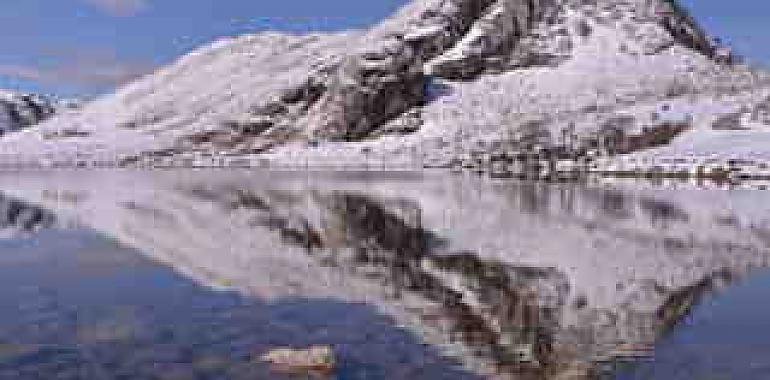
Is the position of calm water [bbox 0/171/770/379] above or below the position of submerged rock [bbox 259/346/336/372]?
below

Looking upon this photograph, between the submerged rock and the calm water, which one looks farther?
the calm water

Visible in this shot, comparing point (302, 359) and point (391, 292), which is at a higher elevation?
point (302, 359)

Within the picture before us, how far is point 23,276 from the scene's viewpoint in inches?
2132

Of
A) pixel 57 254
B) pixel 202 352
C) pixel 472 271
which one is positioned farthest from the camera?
pixel 57 254

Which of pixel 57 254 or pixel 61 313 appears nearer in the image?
pixel 61 313

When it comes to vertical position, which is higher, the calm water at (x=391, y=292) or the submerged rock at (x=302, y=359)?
the submerged rock at (x=302, y=359)

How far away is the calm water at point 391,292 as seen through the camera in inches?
1180

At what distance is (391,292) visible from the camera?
43.2 meters

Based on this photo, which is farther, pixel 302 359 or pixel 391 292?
pixel 391 292

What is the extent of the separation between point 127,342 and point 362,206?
6160 cm

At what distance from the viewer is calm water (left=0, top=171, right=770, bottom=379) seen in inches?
1180

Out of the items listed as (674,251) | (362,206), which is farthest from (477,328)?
(362,206)

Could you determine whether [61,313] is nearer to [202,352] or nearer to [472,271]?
[202,352]

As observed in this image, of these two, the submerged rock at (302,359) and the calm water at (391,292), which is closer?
the submerged rock at (302,359)
